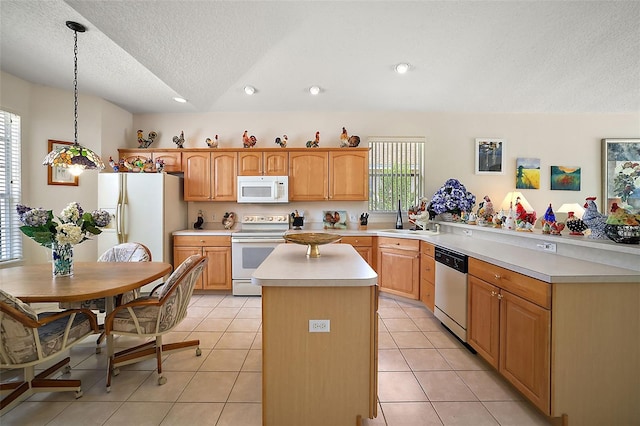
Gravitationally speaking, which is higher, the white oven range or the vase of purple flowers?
the vase of purple flowers

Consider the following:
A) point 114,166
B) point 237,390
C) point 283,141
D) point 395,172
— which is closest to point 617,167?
point 395,172

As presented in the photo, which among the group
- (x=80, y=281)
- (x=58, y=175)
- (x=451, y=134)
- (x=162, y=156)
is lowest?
(x=80, y=281)

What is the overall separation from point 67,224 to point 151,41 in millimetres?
1772

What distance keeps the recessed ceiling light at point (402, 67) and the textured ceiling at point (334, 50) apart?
0.29 feet

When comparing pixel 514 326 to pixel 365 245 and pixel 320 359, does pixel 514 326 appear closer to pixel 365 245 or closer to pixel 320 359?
pixel 320 359

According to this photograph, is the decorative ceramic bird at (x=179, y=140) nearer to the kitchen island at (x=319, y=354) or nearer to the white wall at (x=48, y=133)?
the white wall at (x=48, y=133)

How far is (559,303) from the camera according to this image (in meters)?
1.52

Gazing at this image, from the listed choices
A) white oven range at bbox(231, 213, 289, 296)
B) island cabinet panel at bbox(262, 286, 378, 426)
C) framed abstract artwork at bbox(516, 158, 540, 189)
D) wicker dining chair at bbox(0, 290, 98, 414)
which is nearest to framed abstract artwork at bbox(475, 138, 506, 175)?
framed abstract artwork at bbox(516, 158, 540, 189)

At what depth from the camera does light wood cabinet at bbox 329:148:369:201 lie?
421cm

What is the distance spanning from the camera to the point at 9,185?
3229 mm

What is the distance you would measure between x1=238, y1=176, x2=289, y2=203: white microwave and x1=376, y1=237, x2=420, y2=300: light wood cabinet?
63.0 inches

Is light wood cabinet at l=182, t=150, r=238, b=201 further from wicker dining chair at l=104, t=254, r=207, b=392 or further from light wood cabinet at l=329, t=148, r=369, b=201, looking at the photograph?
wicker dining chair at l=104, t=254, r=207, b=392

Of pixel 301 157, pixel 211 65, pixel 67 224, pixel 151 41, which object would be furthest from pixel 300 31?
pixel 67 224

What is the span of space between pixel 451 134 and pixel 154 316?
4.68m
